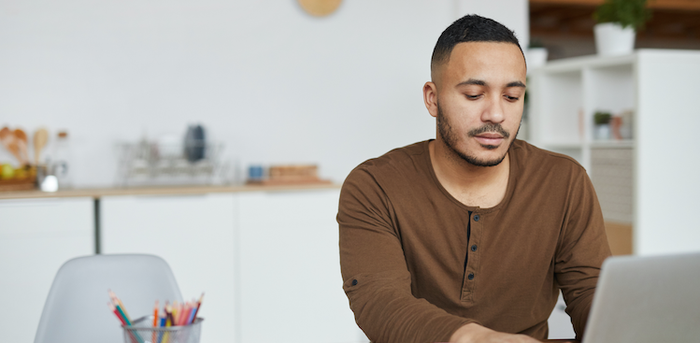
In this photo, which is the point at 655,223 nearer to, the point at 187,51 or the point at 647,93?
the point at 647,93

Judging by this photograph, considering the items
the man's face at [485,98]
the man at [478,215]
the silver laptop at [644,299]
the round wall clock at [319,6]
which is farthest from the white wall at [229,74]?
the silver laptop at [644,299]

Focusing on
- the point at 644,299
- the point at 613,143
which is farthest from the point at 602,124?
the point at 644,299

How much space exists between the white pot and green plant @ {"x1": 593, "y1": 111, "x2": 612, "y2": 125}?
13.5 inches

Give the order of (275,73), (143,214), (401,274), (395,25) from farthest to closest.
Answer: (395,25) → (275,73) → (143,214) → (401,274)

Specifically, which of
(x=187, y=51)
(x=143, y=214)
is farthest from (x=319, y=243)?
(x=187, y=51)

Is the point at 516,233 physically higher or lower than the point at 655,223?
higher

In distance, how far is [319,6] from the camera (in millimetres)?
3408

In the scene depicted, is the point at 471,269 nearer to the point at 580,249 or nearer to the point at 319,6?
the point at 580,249

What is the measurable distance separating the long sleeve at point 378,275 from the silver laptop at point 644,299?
31 cm

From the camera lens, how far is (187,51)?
3.20 meters

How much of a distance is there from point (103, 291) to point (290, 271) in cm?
140

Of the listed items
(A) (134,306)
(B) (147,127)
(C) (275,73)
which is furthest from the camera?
(C) (275,73)

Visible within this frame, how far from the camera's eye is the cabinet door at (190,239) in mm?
2613

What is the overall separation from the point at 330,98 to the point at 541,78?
1.38m
